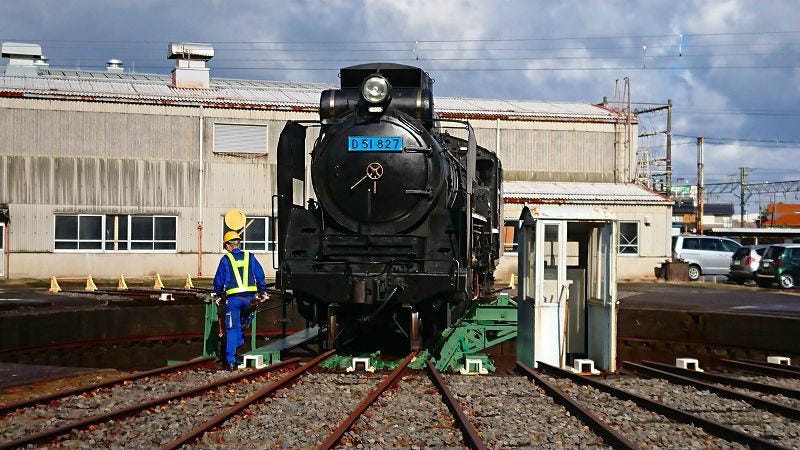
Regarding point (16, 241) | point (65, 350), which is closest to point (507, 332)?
point (65, 350)

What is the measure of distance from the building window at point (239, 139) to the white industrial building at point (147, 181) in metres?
0.04

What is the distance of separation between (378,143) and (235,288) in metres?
2.62

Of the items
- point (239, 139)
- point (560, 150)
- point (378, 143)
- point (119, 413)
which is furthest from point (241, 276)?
point (560, 150)

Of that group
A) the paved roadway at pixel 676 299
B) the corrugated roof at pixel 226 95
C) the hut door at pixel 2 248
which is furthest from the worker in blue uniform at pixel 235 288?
the hut door at pixel 2 248

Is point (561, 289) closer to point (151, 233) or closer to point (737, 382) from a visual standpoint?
point (737, 382)

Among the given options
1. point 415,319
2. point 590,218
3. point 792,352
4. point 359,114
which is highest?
point 359,114

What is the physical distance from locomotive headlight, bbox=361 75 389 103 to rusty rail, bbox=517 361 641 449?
398cm

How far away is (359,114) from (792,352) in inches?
403

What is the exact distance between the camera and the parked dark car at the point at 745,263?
99.0ft

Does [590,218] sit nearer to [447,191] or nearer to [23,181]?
[447,191]

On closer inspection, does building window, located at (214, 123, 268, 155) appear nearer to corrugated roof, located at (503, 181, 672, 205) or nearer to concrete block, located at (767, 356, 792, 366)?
corrugated roof, located at (503, 181, 672, 205)

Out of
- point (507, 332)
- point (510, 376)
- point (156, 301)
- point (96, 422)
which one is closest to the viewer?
point (96, 422)

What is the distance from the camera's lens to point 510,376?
10781mm

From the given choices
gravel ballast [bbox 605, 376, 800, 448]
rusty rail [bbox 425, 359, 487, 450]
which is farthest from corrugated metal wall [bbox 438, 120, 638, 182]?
rusty rail [bbox 425, 359, 487, 450]
